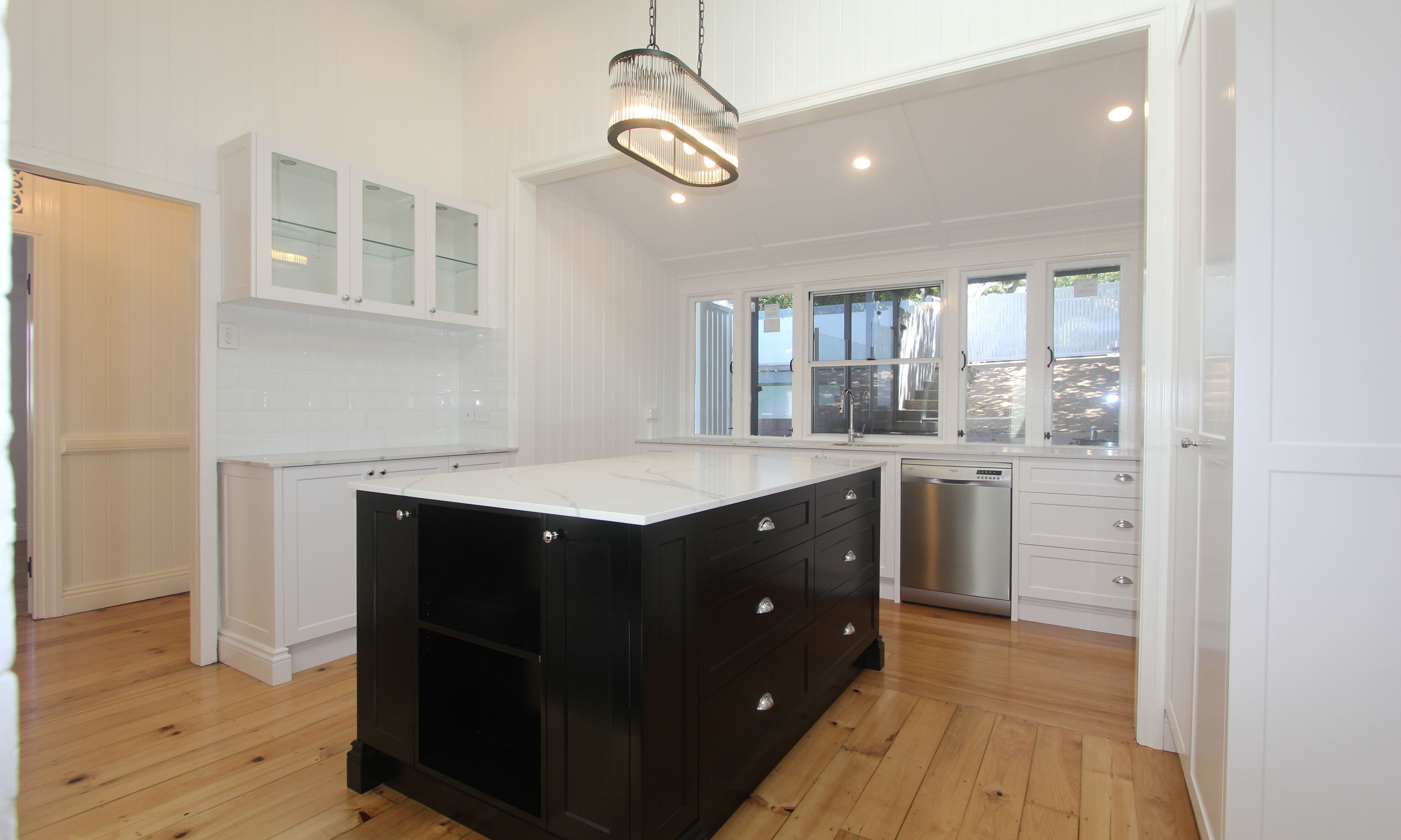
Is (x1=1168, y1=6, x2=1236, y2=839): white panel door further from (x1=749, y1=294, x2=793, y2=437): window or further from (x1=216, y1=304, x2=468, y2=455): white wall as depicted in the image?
(x1=216, y1=304, x2=468, y2=455): white wall

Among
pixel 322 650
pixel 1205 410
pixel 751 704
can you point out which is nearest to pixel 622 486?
pixel 751 704

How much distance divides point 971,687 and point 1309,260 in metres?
1.83

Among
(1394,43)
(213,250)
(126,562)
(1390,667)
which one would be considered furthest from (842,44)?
(126,562)

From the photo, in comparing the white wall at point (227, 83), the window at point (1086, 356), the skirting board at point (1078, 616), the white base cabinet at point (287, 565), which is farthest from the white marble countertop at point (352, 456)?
the window at point (1086, 356)

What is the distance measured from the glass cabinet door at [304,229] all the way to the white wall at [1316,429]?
10.4ft

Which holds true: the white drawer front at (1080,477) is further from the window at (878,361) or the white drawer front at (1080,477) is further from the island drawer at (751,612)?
the island drawer at (751,612)

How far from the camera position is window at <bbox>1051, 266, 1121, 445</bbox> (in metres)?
3.63

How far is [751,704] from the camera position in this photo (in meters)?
1.78

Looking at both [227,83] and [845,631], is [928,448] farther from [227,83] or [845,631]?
[227,83]

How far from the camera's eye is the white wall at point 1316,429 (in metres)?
1.25

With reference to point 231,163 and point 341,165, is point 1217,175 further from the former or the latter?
point 231,163

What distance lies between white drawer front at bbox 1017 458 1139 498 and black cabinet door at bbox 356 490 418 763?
2.83 m

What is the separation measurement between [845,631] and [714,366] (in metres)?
2.92

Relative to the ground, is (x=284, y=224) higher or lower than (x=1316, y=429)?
higher
